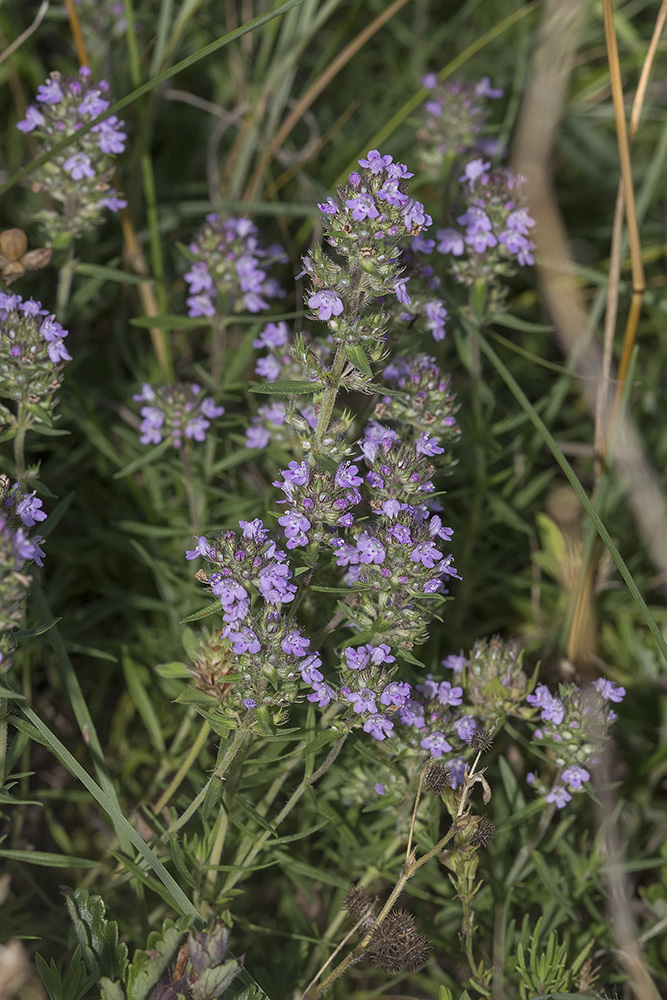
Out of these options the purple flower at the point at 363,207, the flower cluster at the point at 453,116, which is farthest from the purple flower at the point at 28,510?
the flower cluster at the point at 453,116

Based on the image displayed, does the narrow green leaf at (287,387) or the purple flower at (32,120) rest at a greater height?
the purple flower at (32,120)

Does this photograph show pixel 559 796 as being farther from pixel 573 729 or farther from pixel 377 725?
pixel 377 725

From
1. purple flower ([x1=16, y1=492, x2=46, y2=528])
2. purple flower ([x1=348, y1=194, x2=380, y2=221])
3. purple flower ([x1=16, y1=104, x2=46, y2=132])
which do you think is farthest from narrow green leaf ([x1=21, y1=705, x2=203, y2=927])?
purple flower ([x1=16, y1=104, x2=46, y2=132])

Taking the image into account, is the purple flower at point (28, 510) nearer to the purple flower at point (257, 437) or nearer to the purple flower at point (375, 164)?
the purple flower at point (257, 437)

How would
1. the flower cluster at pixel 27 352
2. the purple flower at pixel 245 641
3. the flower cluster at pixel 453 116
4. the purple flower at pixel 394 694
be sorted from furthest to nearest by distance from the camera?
1. the flower cluster at pixel 453 116
2. the flower cluster at pixel 27 352
3. the purple flower at pixel 394 694
4. the purple flower at pixel 245 641

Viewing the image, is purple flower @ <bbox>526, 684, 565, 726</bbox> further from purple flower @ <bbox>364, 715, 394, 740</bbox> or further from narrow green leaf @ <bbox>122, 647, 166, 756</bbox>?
narrow green leaf @ <bbox>122, 647, 166, 756</bbox>

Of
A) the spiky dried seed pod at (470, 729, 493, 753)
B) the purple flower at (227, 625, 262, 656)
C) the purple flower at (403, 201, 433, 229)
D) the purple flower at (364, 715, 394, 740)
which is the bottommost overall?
the spiky dried seed pod at (470, 729, 493, 753)

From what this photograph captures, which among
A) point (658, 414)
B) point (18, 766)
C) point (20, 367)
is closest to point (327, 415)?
point (20, 367)
